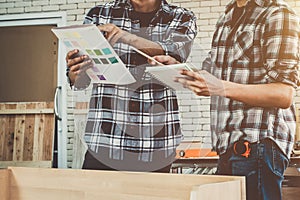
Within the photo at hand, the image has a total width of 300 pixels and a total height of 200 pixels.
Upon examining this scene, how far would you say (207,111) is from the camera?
2.18 m

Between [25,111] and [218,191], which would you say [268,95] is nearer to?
[218,191]

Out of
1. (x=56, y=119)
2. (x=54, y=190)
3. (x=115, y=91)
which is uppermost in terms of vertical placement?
(x=115, y=91)

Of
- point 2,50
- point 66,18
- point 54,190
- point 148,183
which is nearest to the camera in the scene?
point 148,183

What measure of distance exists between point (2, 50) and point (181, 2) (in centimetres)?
107

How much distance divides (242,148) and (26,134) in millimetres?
1201

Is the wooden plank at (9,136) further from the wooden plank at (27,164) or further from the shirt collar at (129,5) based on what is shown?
the shirt collar at (129,5)

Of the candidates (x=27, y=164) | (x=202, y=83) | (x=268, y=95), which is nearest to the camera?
(x=268, y=95)

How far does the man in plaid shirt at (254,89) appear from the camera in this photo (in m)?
2.01

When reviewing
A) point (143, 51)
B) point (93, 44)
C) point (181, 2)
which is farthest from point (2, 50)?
point (181, 2)

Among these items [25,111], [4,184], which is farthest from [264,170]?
[25,111]

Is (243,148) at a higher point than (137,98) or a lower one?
lower

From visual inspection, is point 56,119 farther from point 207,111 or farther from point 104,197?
point 207,111

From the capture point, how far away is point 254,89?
6.69 ft

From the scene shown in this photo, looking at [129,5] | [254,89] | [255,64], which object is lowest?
[254,89]
